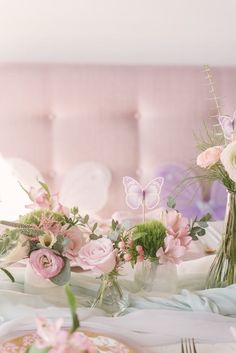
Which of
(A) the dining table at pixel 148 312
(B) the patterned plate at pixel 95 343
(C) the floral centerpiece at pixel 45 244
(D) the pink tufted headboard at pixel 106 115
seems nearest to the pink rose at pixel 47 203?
(C) the floral centerpiece at pixel 45 244

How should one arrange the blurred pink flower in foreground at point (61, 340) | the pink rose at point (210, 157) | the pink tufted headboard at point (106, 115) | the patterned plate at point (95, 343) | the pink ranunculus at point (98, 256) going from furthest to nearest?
the pink tufted headboard at point (106, 115)
the pink rose at point (210, 157)
the pink ranunculus at point (98, 256)
the patterned plate at point (95, 343)
the blurred pink flower in foreground at point (61, 340)

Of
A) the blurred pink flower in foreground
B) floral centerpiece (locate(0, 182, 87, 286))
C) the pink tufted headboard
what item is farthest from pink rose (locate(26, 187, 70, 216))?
the pink tufted headboard

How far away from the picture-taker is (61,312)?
3.23ft

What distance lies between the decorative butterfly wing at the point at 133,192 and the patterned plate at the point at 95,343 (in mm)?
322

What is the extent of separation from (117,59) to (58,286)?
131 centimetres

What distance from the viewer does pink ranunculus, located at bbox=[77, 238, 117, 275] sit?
95 cm

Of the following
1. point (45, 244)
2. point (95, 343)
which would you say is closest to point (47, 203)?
point (45, 244)

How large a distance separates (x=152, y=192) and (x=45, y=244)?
26cm

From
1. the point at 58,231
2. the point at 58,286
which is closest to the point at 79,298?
the point at 58,286

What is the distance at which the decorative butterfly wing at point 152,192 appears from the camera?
3.63 feet

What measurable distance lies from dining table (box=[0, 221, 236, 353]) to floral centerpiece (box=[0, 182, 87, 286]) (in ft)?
0.24

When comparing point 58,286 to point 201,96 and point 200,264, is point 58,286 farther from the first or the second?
point 201,96

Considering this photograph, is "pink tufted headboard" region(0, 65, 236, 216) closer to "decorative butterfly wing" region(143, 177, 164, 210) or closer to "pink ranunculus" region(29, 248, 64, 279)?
"decorative butterfly wing" region(143, 177, 164, 210)

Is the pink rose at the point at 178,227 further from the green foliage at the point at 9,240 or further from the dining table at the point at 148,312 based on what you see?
the green foliage at the point at 9,240
